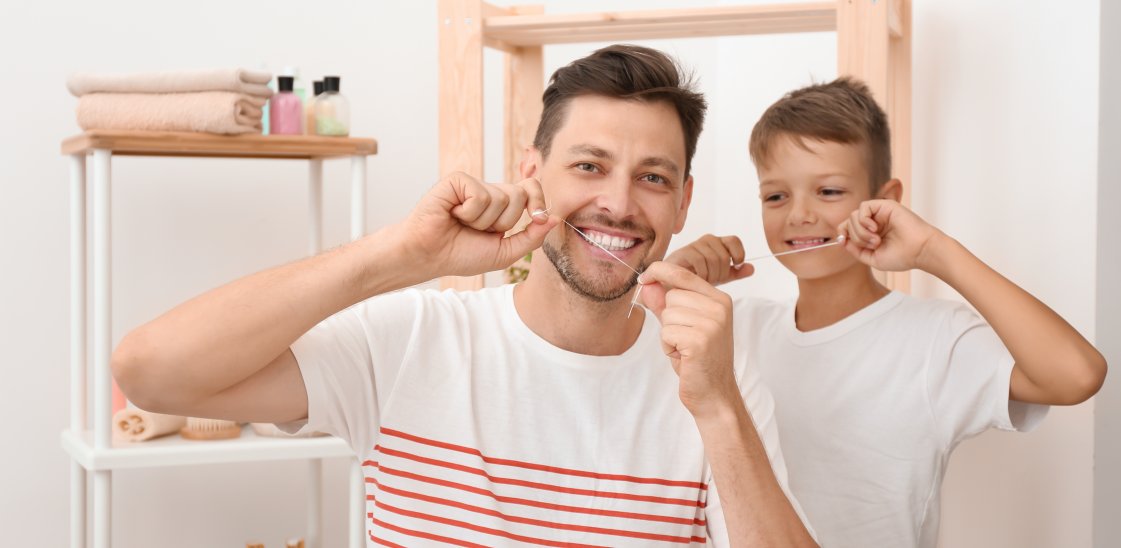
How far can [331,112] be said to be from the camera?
7.03ft

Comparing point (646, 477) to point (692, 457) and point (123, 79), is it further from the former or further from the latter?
point (123, 79)

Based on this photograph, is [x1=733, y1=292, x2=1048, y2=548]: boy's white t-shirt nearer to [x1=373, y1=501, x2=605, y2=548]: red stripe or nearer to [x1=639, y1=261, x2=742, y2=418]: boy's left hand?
[x1=639, y1=261, x2=742, y2=418]: boy's left hand

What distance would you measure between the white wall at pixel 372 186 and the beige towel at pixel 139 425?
0.37 metres

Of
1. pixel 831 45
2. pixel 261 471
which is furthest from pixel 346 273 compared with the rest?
pixel 831 45

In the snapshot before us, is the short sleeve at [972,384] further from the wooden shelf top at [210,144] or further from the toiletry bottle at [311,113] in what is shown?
the toiletry bottle at [311,113]

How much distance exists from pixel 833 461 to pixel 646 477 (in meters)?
0.37

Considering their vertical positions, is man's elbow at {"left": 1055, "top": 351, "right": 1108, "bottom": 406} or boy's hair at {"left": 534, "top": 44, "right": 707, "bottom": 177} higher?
boy's hair at {"left": 534, "top": 44, "right": 707, "bottom": 177}

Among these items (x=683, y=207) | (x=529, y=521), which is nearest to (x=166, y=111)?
(x=683, y=207)

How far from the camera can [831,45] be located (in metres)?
2.56

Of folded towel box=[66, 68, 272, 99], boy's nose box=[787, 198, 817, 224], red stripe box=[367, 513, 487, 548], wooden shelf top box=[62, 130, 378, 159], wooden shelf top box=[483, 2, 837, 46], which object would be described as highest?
wooden shelf top box=[483, 2, 837, 46]

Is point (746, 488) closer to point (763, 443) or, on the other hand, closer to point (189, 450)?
point (763, 443)

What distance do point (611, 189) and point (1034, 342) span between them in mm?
601

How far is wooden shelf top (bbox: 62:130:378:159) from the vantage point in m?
1.91

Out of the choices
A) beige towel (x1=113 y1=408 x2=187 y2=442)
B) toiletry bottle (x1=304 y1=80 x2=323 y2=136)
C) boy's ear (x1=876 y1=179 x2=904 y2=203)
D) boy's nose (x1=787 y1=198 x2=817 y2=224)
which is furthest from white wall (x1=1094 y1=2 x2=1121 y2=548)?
beige towel (x1=113 y1=408 x2=187 y2=442)
